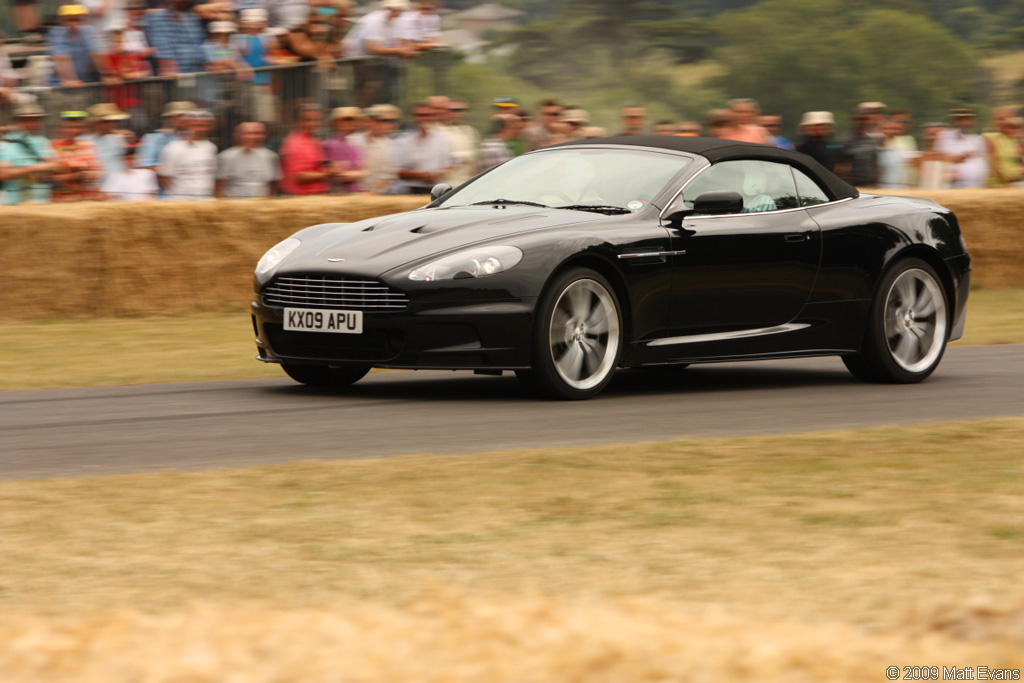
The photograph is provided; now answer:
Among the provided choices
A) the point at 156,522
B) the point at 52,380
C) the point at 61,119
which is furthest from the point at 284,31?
the point at 156,522

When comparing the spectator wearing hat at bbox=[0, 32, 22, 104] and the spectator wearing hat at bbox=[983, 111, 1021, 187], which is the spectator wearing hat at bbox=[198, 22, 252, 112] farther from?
the spectator wearing hat at bbox=[983, 111, 1021, 187]

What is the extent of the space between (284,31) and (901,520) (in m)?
10.8

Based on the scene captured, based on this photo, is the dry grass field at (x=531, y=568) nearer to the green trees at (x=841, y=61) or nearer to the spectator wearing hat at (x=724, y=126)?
the spectator wearing hat at (x=724, y=126)

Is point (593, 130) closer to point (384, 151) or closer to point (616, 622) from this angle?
point (384, 151)

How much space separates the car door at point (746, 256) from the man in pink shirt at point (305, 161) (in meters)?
5.51

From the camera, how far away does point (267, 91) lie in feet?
46.9

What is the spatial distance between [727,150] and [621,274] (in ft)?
4.38

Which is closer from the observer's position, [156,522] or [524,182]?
[156,522]

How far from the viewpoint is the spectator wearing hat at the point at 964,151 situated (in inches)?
669

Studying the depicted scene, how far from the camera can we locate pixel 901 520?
→ 4.93 meters

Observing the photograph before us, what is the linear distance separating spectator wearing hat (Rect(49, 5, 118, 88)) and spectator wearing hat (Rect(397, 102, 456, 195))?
2721 millimetres

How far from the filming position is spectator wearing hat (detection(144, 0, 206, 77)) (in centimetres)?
1431

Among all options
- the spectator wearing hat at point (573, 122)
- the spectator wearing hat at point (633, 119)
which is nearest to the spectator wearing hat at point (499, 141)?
the spectator wearing hat at point (573, 122)

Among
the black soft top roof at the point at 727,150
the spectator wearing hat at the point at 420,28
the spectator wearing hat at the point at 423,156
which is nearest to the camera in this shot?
the black soft top roof at the point at 727,150
